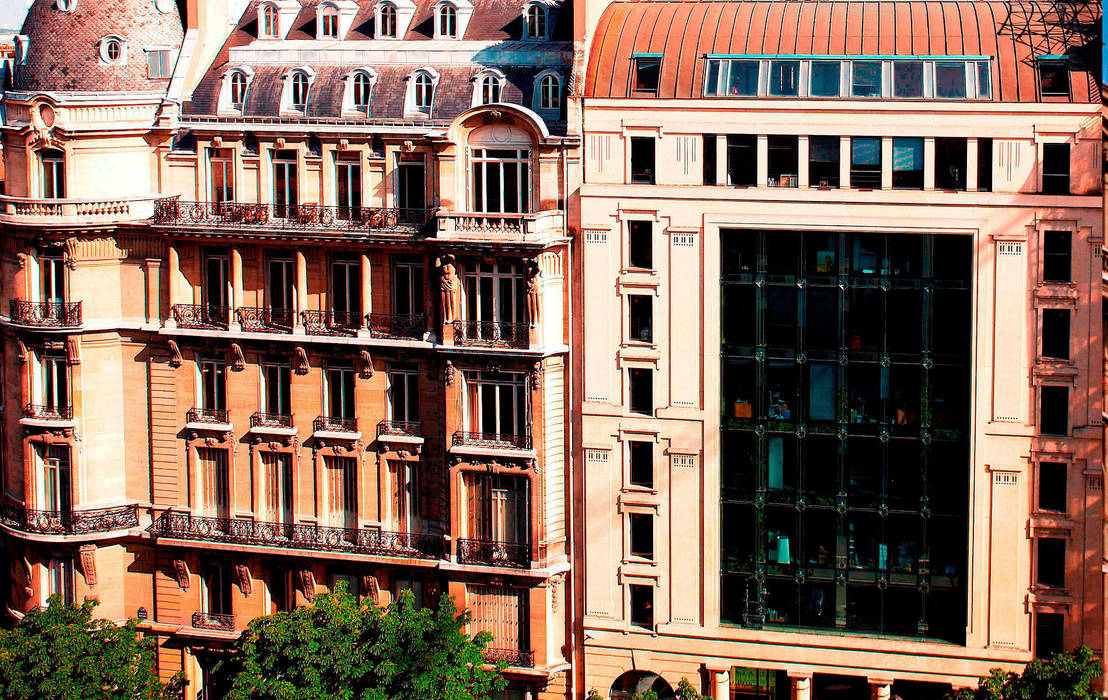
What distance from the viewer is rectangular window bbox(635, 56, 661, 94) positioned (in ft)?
317

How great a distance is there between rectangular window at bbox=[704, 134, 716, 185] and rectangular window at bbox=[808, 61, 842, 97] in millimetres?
5238

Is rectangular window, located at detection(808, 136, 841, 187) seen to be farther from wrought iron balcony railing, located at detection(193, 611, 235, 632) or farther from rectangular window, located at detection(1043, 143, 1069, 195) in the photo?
wrought iron balcony railing, located at detection(193, 611, 235, 632)

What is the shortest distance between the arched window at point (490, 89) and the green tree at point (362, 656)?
82.2 ft

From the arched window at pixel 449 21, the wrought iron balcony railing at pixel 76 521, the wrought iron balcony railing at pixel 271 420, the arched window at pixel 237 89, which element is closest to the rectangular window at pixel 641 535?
the wrought iron balcony railing at pixel 271 420

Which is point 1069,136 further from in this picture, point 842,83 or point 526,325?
point 526,325

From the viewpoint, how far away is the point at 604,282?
9762 cm

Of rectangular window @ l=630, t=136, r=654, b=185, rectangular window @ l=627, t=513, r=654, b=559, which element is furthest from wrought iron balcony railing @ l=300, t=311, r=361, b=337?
rectangular window @ l=627, t=513, r=654, b=559

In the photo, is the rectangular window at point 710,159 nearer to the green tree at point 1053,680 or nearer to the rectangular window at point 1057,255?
the rectangular window at point 1057,255

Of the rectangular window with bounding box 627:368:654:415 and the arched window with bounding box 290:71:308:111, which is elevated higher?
the arched window with bounding box 290:71:308:111

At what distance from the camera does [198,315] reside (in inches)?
4085

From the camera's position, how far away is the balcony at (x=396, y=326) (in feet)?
329

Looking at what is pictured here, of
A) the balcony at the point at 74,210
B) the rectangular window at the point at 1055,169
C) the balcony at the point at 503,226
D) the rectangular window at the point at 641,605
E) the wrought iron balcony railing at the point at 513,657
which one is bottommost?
the wrought iron balcony railing at the point at 513,657

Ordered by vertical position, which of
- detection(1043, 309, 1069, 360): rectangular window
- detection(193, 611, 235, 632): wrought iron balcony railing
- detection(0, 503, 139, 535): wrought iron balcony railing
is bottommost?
detection(193, 611, 235, 632): wrought iron balcony railing

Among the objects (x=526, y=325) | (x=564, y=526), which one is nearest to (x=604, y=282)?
(x=526, y=325)
